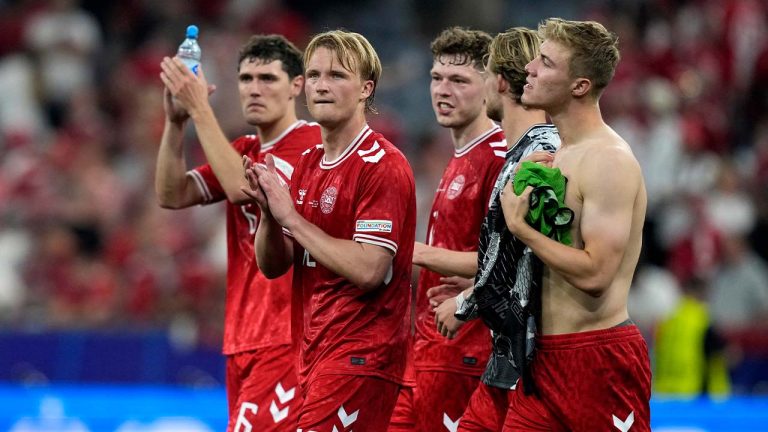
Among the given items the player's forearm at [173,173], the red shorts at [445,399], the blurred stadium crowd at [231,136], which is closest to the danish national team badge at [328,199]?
the red shorts at [445,399]

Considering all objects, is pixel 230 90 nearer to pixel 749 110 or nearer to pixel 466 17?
pixel 466 17

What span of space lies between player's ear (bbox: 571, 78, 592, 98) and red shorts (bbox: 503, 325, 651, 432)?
3.28 ft

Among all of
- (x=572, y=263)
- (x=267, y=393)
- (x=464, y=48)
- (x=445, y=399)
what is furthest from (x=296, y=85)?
(x=572, y=263)

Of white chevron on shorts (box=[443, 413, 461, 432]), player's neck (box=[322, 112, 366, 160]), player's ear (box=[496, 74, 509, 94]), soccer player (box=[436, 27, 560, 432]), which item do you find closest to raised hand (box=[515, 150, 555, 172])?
soccer player (box=[436, 27, 560, 432])

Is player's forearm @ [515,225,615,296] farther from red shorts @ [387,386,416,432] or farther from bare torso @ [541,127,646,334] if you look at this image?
red shorts @ [387,386,416,432]

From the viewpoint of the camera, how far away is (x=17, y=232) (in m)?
13.5

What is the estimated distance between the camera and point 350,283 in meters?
5.82

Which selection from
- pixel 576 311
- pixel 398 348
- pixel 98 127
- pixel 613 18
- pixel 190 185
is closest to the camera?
pixel 576 311

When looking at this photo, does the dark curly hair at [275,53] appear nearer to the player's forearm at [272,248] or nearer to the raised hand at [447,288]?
the player's forearm at [272,248]

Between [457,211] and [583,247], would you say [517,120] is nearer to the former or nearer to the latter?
[457,211]

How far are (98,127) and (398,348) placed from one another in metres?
9.94

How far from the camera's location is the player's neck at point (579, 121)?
547cm

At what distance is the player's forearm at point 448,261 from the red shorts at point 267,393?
903 millimetres

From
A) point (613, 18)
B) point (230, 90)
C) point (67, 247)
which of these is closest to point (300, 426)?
point (67, 247)
